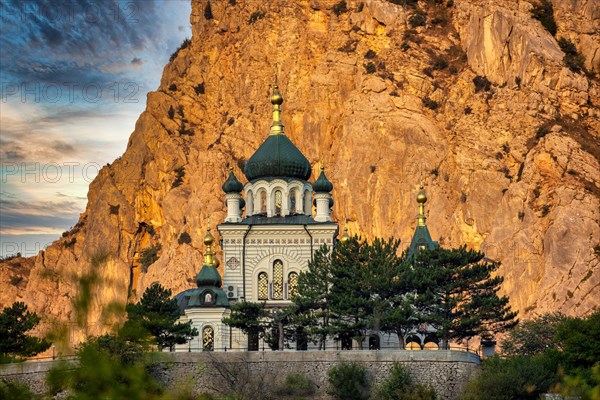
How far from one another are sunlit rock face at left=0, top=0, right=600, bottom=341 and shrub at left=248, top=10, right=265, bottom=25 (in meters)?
0.14

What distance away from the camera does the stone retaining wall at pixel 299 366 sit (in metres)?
53.2

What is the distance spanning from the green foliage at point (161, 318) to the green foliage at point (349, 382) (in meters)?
8.37

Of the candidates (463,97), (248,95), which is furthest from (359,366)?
(248,95)

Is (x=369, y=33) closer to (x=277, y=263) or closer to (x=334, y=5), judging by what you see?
(x=334, y=5)

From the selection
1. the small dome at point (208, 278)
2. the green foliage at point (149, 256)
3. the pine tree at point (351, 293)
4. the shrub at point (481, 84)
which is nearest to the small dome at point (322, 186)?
the small dome at point (208, 278)

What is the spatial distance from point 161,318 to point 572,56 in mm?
65007

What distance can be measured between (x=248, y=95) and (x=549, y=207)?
35315 mm

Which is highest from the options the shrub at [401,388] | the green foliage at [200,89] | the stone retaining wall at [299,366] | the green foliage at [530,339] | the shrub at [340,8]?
the shrub at [340,8]

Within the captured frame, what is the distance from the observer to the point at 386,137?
108812mm

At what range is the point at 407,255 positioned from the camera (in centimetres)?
6525

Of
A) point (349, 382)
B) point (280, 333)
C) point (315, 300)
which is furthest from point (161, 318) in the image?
point (349, 382)

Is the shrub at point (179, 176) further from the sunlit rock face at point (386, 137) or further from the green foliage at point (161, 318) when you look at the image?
the green foliage at point (161, 318)

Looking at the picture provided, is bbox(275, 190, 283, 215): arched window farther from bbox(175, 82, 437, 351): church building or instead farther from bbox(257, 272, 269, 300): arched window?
bbox(257, 272, 269, 300): arched window

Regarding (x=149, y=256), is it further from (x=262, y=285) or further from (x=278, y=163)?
(x=262, y=285)
